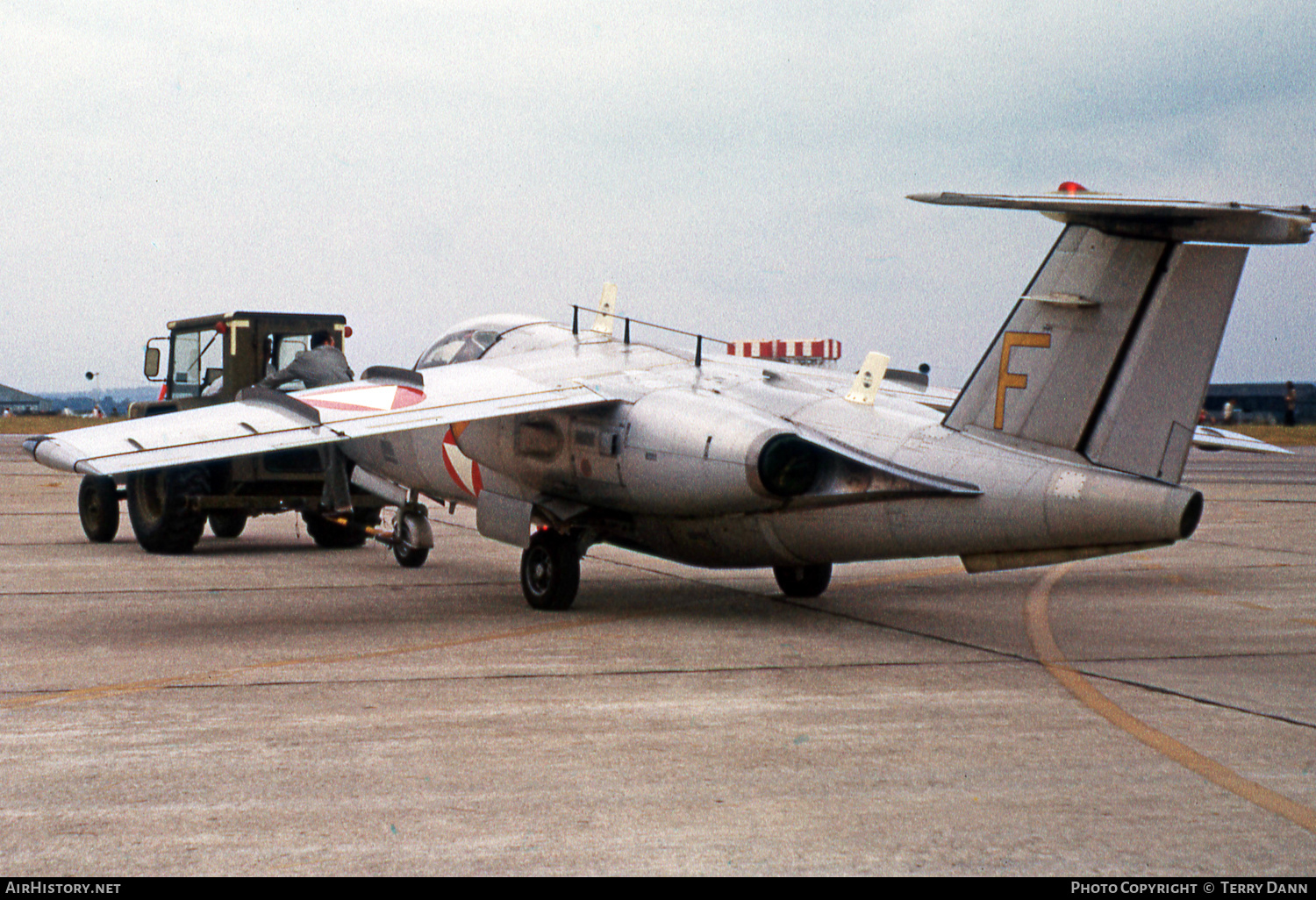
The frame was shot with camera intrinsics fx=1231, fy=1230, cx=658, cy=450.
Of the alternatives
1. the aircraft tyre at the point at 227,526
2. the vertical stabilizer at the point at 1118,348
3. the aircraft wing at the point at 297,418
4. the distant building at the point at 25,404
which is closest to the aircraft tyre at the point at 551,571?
the aircraft wing at the point at 297,418

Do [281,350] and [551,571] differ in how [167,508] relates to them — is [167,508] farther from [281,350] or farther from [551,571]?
[551,571]

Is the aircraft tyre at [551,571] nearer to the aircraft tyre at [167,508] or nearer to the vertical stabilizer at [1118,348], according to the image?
the vertical stabilizer at [1118,348]

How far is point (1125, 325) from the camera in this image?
9.22 m

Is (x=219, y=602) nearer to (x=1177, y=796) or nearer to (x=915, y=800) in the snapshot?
(x=915, y=800)

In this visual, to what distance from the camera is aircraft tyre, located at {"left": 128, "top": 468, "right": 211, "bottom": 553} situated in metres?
16.6

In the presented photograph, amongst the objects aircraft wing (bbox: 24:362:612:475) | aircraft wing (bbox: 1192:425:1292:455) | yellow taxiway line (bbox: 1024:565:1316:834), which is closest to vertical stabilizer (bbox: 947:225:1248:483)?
yellow taxiway line (bbox: 1024:565:1316:834)

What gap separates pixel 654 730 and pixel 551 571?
4783mm

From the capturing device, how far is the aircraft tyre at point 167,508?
54.3 ft

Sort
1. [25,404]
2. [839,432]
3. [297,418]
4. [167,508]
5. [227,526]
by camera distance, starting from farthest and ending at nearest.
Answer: [25,404], [227,526], [167,508], [839,432], [297,418]

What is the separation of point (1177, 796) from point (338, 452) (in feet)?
38.7

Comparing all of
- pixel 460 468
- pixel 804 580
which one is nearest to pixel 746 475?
pixel 804 580

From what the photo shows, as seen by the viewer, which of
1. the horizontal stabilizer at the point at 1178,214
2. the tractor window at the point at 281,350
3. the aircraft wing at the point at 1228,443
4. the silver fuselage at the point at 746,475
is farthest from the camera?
the tractor window at the point at 281,350

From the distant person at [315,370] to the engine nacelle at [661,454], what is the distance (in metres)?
3.43

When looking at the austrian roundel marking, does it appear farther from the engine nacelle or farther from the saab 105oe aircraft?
the engine nacelle
